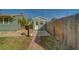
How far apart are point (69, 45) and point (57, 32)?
0.83ft

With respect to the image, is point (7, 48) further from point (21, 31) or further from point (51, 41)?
point (51, 41)

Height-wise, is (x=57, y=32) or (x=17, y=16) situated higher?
(x=17, y=16)

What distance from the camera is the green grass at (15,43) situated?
282cm

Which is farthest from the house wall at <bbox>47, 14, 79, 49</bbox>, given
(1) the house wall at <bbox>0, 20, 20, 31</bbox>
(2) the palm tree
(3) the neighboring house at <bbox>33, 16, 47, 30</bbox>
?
(1) the house wall at <bbox>0, 20, 20, 31</bbox>

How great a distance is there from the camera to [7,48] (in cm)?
284

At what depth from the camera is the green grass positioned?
282 centimetres

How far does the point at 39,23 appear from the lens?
2783 millimetres

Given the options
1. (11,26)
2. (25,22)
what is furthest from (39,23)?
(11,26)

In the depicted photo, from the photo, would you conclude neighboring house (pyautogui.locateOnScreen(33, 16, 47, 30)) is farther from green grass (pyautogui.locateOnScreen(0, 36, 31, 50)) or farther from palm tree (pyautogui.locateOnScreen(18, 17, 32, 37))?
green grass (pyautogui.locateOnScreen(0, 36, 31, 50))

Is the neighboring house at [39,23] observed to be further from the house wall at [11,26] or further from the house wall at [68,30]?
the house wall at [11,26]

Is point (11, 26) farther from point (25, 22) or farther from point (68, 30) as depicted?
point (68, 30)

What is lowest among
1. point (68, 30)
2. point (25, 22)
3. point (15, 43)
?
point (15, 43)

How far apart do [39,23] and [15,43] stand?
0.45 meters
